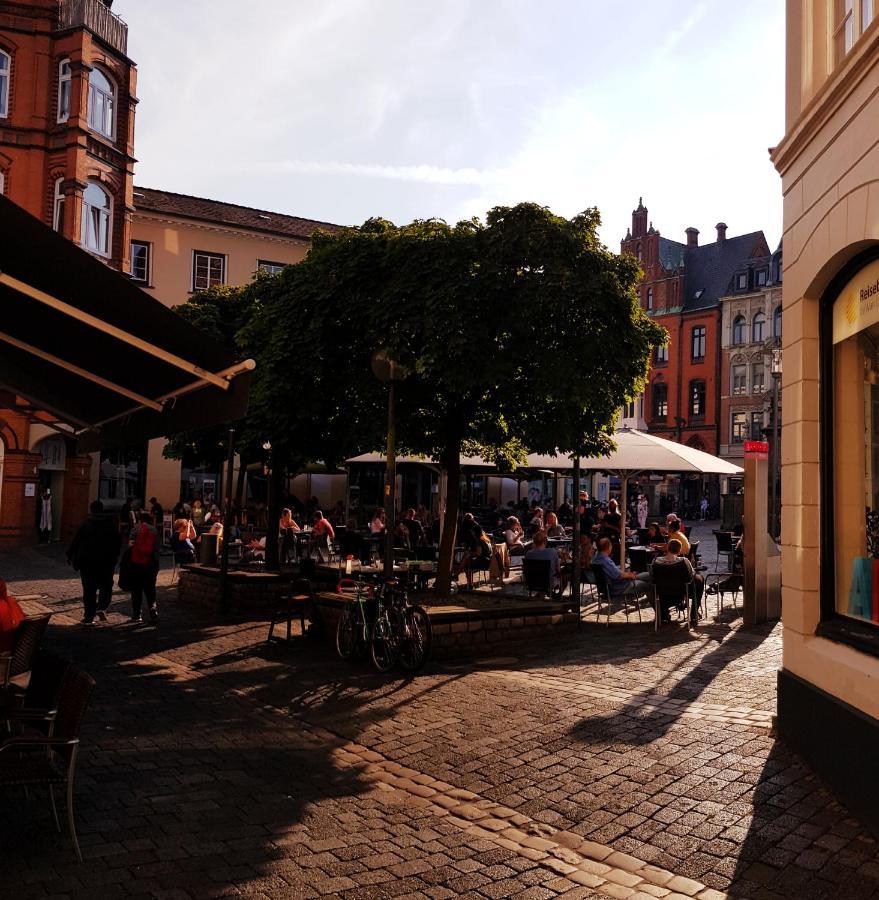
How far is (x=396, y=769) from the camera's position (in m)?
6.23

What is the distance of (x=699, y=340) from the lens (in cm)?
6328

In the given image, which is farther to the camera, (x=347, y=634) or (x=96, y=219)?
(x=96, y=219)

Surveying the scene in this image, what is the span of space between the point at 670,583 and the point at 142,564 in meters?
7.04

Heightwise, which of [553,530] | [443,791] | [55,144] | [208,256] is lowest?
[443,791]

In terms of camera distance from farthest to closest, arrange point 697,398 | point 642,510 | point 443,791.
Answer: point 697,398, point 642,510, point 443,791

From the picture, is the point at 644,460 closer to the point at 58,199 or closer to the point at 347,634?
the point at 347,634

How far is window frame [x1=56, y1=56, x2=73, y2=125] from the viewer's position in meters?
27.2

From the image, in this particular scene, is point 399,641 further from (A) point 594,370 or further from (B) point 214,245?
(B) point 214,245

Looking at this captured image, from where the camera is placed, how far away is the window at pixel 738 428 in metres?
59.8

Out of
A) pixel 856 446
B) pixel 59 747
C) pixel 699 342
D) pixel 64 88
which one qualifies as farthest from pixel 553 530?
pixel 699 342

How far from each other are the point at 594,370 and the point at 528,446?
Result: 180cm

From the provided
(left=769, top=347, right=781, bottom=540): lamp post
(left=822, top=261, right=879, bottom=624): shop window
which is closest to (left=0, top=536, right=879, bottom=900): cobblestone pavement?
(left=822, top=261, right=879, bottom=624): shop window

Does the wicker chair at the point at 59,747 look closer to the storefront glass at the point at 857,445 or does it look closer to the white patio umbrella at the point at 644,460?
the storefront glass at the point at 857,445

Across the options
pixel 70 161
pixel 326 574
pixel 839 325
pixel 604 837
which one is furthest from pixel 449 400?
pixel 70 161
